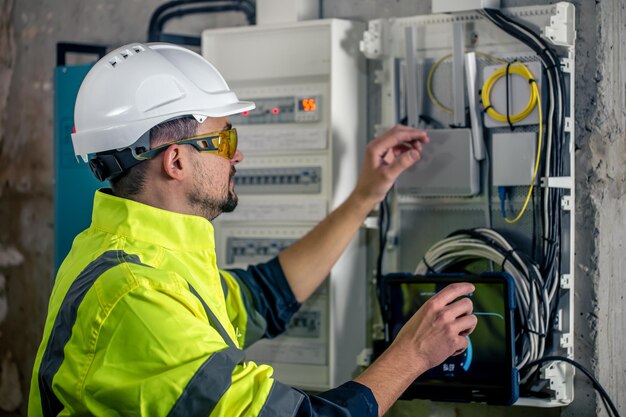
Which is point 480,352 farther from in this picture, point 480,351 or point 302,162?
point 302,162

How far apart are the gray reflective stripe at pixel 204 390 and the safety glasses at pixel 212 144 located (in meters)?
0.51

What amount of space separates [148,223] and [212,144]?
24 cm

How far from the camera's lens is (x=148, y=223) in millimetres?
1961

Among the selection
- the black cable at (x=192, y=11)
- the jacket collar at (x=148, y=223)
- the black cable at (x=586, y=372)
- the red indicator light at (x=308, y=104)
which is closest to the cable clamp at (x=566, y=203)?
the black cable at (x=586, y=372)

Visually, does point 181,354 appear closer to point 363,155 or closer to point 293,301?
point 293,301

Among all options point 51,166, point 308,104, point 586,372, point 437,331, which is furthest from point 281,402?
point 51,166

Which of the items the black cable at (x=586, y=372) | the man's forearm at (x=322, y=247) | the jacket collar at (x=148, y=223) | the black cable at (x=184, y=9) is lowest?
the black cable at (x=586, y=372)

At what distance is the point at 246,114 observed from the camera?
2.77 meters

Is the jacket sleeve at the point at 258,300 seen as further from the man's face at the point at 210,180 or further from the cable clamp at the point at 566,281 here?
the cable clamp at the point at 566,281

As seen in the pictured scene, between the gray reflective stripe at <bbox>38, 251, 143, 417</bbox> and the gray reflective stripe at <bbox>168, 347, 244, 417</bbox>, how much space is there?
11.0 inches

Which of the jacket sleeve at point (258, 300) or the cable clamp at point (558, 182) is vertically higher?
the cable clamp at point (558, 182)

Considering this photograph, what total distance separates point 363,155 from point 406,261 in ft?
1.10

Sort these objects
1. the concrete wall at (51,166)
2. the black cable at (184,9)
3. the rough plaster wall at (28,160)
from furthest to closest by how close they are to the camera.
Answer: the rough plaster wall at (28,160) → the black cable at (184,9) → the concrete wall at (51,166)

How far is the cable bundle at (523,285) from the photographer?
92.7 inches
